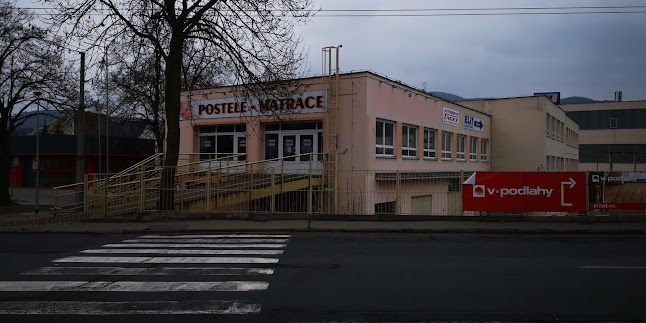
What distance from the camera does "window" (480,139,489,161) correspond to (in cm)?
3681

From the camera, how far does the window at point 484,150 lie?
3681cm

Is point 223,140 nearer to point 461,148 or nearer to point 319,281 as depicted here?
point 461,148

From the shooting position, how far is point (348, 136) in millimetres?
20578

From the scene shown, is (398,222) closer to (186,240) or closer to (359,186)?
(359,186)

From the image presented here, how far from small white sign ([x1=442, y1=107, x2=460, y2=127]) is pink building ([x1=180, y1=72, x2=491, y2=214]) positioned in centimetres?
37

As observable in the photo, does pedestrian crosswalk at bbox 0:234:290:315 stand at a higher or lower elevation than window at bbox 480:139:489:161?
lower

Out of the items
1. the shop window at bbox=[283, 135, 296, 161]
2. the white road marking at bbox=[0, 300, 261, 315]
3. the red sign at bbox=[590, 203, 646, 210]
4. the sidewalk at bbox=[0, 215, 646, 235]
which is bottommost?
the white road marking at bbox=[0, 300, 261, 315]

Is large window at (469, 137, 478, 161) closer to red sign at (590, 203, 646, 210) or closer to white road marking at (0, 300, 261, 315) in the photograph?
red sign at (590, 203, 646, 210)

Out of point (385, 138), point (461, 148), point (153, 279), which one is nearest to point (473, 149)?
point (461, 148)

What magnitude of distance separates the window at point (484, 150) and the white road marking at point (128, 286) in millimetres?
32033

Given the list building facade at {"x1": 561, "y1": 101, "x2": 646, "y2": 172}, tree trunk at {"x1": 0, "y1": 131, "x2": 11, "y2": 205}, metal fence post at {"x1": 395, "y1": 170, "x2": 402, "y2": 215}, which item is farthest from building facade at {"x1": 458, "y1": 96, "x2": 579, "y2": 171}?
building facade at {"x1": 561, "y1": 101, "x2": 646, "y2": 172}

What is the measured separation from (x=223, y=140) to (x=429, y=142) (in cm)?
1123

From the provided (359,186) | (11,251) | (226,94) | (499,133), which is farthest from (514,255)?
(499,133)

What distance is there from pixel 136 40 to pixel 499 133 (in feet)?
99.5
